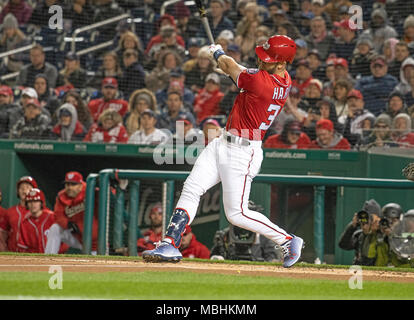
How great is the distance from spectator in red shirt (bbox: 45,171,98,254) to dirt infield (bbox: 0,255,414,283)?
157cm

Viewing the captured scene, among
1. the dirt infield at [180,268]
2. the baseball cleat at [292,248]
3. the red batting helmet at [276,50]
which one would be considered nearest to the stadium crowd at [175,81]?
the dirt infield at [180,268]

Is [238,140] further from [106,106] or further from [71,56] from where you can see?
[71,56]

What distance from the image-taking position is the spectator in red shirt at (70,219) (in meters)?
9.20

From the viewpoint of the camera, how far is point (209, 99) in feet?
39.9

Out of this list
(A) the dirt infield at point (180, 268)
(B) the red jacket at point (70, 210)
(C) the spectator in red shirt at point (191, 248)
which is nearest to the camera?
(A) the dirt infield at point (180, 268)

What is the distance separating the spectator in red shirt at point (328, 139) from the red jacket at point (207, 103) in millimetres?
1930

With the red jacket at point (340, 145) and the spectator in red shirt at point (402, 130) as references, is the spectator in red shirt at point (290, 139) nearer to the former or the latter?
the red jacket at point (340, 145)

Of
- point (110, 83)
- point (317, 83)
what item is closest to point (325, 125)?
point (317, 83)

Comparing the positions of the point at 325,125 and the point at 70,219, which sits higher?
the point at 325,125

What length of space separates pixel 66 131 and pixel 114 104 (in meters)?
0.91

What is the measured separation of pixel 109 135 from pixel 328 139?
8.97 ft

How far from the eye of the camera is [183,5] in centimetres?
1477

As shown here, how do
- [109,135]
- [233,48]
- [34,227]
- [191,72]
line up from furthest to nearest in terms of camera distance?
[191,72]
[233,48]
[109,135]
[34,227]
